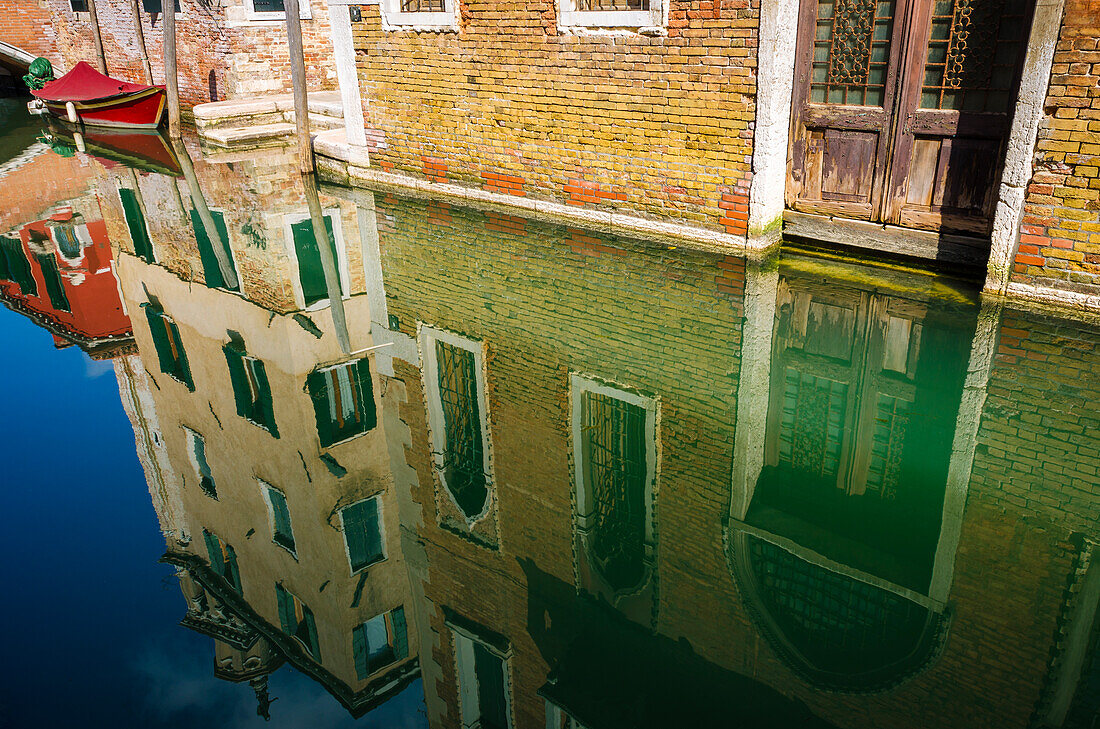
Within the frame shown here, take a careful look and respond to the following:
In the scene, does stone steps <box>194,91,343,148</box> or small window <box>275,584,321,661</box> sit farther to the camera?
stone steps <box>194,91,343,148</box>

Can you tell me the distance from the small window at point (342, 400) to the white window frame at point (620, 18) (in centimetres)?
357

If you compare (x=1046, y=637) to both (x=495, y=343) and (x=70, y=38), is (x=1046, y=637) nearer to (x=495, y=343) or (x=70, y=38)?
(x=495, y=343)

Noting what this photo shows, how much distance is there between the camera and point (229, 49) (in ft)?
41.4

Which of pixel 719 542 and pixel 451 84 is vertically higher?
pixel 451 84

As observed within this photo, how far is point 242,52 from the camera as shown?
1275cm

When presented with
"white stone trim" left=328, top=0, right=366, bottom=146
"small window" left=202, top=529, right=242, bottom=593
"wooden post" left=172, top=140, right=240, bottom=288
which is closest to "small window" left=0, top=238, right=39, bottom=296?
"wooden post" left=172, top=140, right=240, bottom=288

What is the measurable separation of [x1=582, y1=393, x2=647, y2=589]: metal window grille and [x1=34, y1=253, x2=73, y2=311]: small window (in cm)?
453

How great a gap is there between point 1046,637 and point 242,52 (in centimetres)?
1363

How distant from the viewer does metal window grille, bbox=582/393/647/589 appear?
3.35m

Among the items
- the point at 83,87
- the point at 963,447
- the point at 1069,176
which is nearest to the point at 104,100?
the point at 83,87

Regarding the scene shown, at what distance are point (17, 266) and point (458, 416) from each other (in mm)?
5098

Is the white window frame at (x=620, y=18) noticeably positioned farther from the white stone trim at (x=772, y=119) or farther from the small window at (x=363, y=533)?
the small window at (x=363, y=533)

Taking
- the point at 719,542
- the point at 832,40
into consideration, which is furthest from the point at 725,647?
the point at 832,40

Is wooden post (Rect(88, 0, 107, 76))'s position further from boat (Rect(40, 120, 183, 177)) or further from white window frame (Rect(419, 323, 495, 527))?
white window frame (Rect(419, 323, 495, 527))
